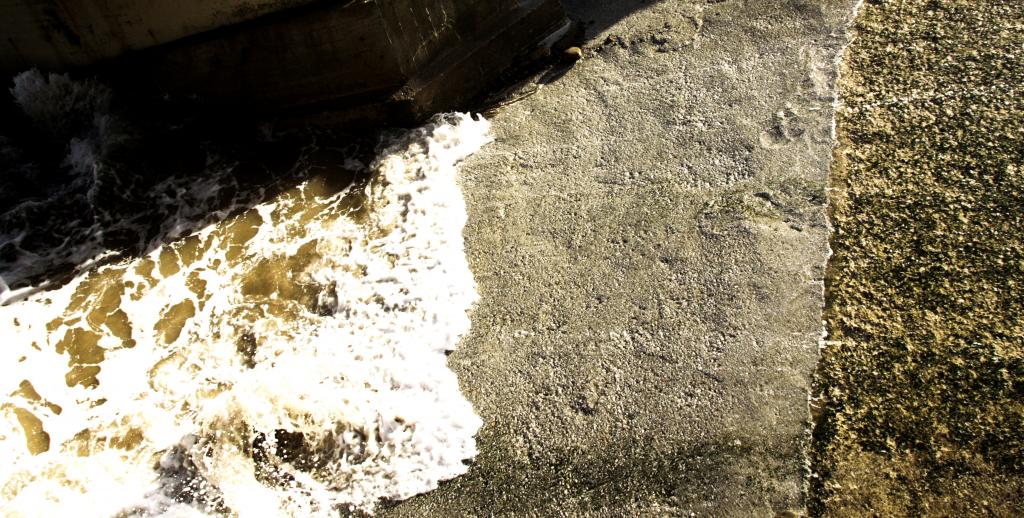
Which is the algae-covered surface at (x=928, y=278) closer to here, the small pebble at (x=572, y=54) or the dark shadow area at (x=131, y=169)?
the small pebble at (x=572, y=54)

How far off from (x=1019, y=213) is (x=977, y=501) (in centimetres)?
173

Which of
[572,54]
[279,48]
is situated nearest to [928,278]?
[572,54]

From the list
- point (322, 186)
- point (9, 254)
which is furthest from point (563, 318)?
point (9, 254)

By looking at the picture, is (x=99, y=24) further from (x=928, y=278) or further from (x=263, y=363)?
(x=928, y=278)

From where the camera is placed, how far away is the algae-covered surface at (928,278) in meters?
2.60

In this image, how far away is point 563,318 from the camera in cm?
341

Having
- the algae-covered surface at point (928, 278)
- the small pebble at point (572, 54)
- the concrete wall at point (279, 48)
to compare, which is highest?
the concrete wall at point (279, 48)

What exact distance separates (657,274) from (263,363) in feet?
7.63

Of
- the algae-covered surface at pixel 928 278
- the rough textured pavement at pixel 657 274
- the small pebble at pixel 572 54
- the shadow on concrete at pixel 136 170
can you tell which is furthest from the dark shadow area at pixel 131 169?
the algae-covered surface at pixel 928 278

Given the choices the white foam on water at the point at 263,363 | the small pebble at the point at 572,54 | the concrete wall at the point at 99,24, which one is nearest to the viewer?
the white foam on water at the point at 263,363

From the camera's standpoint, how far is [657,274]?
348 cm

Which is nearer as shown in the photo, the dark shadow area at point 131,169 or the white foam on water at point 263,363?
the white foam on water at point 263,363

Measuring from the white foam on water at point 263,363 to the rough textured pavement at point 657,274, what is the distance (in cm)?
23

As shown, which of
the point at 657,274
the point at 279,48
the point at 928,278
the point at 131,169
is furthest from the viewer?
the point at 131,169
